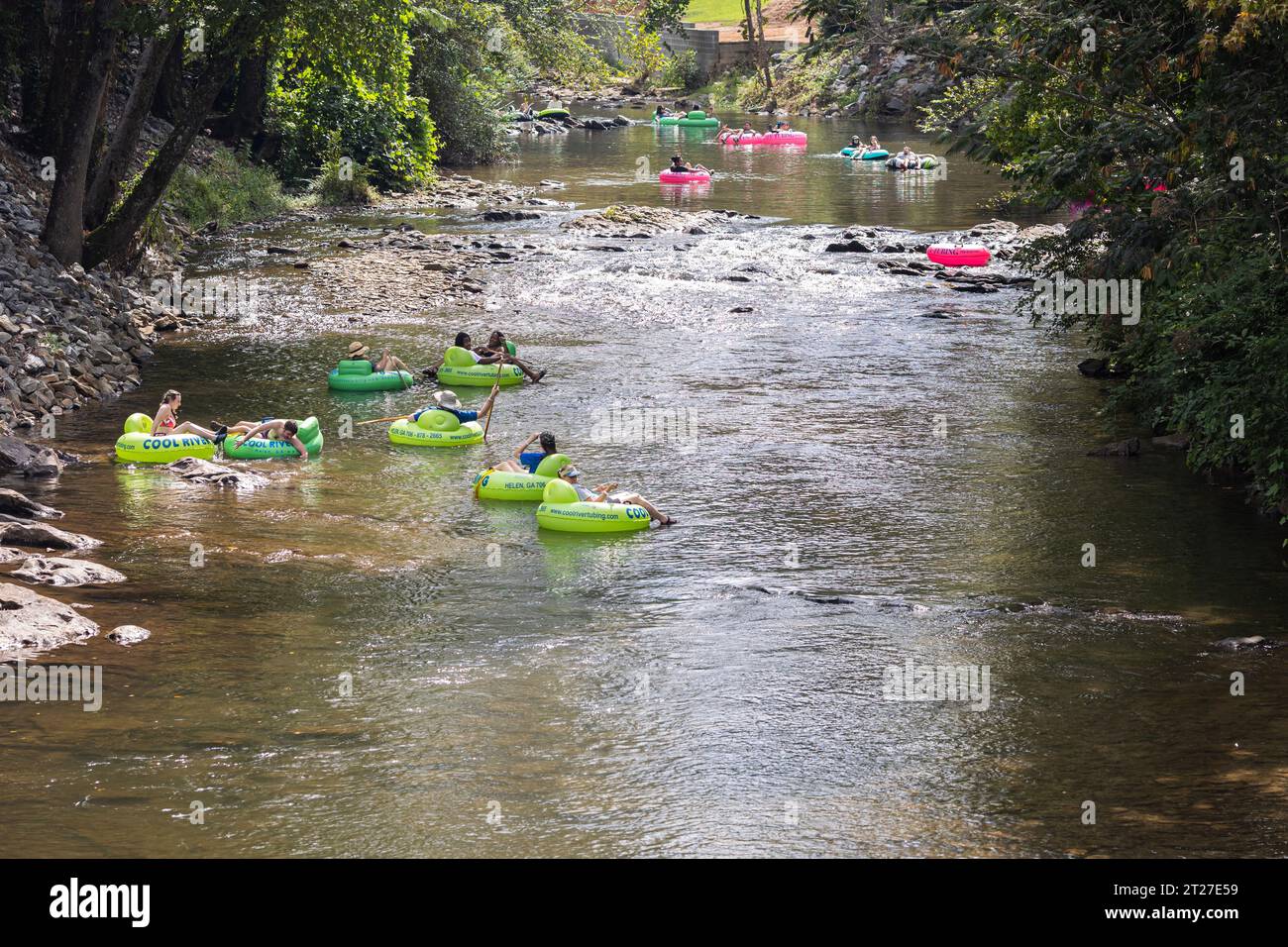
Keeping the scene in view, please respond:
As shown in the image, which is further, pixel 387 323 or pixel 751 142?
pixel 751 142

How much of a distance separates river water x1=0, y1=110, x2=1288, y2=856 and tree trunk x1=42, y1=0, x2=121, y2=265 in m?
3.95

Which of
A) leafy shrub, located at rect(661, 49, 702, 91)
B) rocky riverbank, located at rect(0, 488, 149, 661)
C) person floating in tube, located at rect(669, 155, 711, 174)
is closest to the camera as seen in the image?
rocky riverbank, located at rect(0, 488, 149, 661)

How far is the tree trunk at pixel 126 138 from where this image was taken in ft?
84.5

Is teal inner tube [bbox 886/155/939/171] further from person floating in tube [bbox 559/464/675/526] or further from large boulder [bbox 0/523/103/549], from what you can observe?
large boulder [bbox 0/523/103/549]

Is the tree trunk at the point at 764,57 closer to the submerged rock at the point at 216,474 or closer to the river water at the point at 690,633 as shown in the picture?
the river water at the point at 690,633

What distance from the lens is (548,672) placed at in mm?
12375

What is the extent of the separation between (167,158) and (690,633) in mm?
17425

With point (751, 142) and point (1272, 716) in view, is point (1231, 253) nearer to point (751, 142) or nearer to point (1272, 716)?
point (1272, 716)

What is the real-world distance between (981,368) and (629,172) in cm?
2983

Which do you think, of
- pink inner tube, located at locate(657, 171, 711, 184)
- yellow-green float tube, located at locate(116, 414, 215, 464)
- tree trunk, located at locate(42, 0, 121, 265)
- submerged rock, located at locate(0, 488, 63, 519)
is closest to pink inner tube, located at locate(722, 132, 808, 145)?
pink inner tube, located at locate(657, 171, 711, 184)

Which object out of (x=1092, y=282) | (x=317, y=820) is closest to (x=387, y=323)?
(x=1092, y=282)

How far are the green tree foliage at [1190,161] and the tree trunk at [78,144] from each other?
15.8 meters

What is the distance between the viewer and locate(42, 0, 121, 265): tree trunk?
83.1ft

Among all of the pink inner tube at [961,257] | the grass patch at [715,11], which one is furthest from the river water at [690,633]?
the grass patch at [715,11]
